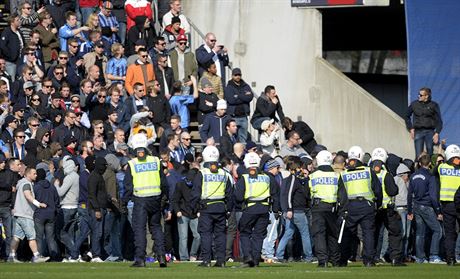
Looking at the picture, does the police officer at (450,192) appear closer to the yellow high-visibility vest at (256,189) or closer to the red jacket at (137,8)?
the yellow high-visibility vest at (256,189)

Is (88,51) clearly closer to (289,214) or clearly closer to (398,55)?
(289,214)

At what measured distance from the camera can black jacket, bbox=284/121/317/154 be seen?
33.3 metres

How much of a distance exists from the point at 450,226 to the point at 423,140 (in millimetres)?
6244

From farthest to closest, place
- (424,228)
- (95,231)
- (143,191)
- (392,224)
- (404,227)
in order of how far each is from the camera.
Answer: (404,227), (424,228), (95,231), (392,224), (143,191)

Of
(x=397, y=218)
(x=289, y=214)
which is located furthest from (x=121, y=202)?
(x=397, y=218)

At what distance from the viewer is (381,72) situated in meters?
42.5

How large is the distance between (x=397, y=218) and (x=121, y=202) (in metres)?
5.48

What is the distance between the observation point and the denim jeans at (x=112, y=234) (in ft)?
94.4

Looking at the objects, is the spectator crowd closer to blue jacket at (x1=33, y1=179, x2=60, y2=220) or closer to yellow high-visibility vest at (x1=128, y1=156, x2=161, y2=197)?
blue jacket at (x1=33, y1=179, x2=60, y2=220)

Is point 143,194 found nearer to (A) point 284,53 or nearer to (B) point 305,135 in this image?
(B) point 305,135

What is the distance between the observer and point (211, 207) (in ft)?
86.0

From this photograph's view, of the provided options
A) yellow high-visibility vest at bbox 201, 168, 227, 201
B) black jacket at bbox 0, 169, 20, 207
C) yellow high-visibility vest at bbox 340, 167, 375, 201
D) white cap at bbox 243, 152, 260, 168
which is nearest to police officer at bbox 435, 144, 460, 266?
yellow high-visibility vest at bbox 340, 167, 375, 201

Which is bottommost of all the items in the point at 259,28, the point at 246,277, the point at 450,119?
the point at 246,277

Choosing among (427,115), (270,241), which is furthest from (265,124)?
(427,115)
